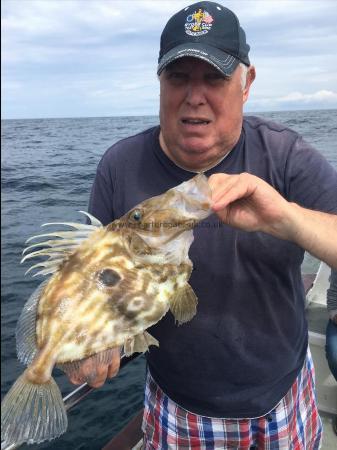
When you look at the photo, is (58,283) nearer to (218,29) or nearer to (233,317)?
(233,317)

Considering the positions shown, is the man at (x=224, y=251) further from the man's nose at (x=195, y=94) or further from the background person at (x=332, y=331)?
the background person at (x=332, y=331)

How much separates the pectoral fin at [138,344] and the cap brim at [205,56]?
1.52 m

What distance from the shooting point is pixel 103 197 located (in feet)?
9.41

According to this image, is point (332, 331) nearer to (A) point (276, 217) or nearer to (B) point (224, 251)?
(B) point (224, 251)

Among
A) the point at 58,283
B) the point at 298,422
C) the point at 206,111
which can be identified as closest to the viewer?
the point at 58,283

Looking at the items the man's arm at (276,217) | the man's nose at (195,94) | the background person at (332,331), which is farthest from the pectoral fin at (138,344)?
the background person at (332,331)

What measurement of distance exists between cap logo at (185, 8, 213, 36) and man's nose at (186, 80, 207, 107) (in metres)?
0.30

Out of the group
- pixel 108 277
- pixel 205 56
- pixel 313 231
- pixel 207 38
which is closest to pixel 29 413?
pixel 108 277

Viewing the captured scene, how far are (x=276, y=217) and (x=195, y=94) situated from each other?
0.87 meters

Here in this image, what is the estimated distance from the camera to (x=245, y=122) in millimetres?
2879

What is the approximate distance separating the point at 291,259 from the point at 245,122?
0.95 m

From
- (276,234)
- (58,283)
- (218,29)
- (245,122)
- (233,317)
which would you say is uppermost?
(218,29)

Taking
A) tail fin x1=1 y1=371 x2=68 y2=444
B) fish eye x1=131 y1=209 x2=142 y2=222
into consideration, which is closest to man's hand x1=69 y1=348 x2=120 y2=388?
tail fin x1=1 y1=371 x2=68 y2=444

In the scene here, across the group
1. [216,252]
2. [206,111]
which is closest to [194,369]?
[216,252]
